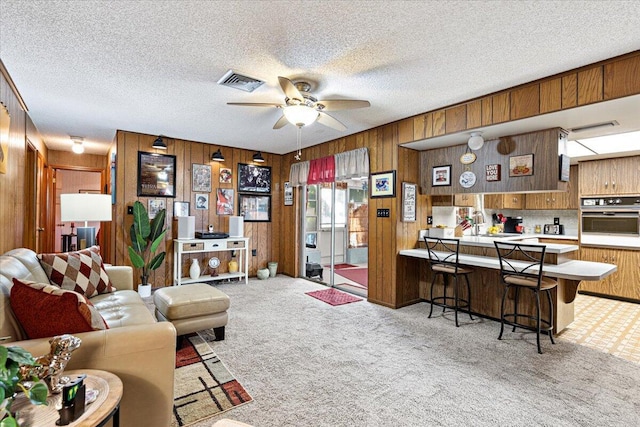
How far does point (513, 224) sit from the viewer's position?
6.59 m

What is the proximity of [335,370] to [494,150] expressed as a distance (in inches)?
120

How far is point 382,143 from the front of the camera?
4.40 metres

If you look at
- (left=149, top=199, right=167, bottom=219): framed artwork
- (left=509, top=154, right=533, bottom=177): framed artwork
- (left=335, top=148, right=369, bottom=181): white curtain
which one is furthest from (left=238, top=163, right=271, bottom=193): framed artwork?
(left=509, top=154, right=533, bottom=177): framed artwork

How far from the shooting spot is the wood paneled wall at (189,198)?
188 inches

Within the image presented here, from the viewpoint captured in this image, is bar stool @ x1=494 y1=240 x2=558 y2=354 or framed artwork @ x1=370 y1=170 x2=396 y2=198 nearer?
bar stool @ x1=494 y1=240 x2=558 y2=354

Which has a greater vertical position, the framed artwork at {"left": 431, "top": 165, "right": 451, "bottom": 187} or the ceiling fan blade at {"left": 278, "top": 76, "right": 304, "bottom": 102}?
the ceiling fan blade at {"left": 278, "top": 76, "right": 304, "bottom": 102}

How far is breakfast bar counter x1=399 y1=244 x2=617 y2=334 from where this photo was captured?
3.03 metres

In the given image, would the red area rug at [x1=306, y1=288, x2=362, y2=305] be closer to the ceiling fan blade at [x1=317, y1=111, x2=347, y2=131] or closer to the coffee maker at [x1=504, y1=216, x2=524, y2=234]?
the ceiling fan blade at [x1=317, y1=111, x2=347, y2=131]

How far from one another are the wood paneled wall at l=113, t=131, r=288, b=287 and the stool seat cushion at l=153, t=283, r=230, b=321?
2300 millimetres

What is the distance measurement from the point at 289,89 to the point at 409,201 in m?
2.45

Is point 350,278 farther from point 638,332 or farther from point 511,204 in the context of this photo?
point 638,332

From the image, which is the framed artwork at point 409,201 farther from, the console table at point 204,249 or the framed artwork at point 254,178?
the framed artwork at point 254,178

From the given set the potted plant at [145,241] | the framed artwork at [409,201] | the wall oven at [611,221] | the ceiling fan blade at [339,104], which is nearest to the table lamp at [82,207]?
the potted plant at [145,241]

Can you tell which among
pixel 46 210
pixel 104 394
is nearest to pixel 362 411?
pixel 104 394
